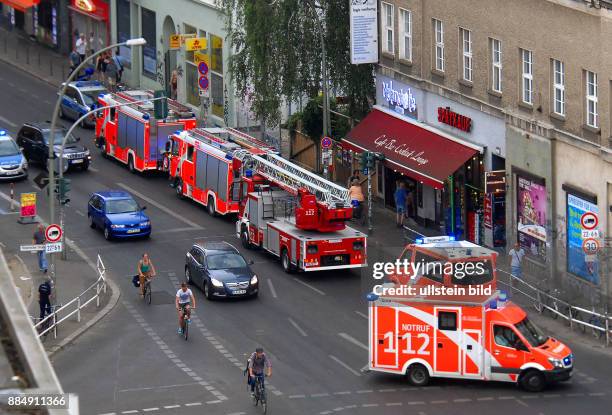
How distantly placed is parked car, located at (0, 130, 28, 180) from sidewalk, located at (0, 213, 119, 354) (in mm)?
4529

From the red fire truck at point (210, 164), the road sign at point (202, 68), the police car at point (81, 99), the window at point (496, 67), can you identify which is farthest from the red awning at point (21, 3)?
the window at point (496, 67)

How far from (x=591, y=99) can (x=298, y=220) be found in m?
9.78

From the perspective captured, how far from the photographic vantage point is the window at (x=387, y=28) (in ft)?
168

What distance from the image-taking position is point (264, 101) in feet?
173

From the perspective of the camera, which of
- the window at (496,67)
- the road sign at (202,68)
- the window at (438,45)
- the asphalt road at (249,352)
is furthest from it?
the road sign at (202,68)

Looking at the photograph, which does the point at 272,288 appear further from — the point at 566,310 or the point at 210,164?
the point at 210,164

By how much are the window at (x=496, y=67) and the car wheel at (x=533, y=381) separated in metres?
15.7

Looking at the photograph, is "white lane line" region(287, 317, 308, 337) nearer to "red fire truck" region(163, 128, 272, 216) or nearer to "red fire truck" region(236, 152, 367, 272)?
"red fire truck" region(236, 152, 367, 272)

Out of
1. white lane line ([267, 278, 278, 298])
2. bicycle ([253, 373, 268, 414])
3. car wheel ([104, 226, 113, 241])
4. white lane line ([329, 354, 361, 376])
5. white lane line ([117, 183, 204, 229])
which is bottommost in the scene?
white lane line ([117, 183, 204, 229])

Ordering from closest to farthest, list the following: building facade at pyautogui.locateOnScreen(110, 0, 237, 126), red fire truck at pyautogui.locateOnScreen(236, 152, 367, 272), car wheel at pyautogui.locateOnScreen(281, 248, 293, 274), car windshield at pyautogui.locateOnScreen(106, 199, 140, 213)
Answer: red fire truck at pyautogui.locateOnScreen(236, 152, 367, 272), car wheel at pyautogui.locateOnScreen(281, 248, 293, 274), car windshield at pyautogui.locateOnScreen(106, 199, 140, 213), building facade at pyautogui.locateOnScreen(110, 0, 237, 126)

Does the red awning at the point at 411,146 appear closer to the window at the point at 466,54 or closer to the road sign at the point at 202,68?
the window at the point at 466,54

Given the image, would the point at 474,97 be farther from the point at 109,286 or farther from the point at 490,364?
the point at 490,364

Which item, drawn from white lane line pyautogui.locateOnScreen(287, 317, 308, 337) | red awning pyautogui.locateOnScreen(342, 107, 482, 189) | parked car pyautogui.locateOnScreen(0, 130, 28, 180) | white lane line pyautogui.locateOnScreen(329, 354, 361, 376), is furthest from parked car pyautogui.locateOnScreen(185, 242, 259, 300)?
parked car pyautogui.locateOnScreen(0, 130, 28, 180)

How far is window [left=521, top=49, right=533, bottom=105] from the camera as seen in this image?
139 feet
